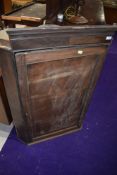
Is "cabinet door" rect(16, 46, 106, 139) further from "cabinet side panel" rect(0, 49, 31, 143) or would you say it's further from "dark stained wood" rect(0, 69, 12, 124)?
"dark stained wood" rect(0, 69, 12, 124)

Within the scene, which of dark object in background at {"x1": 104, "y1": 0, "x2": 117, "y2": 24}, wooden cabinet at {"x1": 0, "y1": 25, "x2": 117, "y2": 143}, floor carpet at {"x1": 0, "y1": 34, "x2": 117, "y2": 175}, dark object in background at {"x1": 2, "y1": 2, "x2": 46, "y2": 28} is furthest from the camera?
dark object in background at {"x1": 104, "y1": 0, "x2": 117, "y2": 24}

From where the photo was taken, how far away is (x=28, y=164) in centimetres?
139

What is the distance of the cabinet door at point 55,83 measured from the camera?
1.00 m

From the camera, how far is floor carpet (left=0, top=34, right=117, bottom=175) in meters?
1.37

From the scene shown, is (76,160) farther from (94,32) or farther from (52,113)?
(94,32)

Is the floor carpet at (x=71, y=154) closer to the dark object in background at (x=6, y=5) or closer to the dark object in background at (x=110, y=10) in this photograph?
the dark object in background at (x=6, y=5)

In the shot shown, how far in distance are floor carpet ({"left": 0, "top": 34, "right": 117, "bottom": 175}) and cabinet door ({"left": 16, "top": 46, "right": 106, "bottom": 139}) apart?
0.16 m

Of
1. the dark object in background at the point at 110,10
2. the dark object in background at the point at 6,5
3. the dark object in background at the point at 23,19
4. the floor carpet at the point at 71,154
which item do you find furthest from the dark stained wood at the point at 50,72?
the dark object in background at the point at 110,10

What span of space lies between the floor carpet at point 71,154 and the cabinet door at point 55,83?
0.16 meters

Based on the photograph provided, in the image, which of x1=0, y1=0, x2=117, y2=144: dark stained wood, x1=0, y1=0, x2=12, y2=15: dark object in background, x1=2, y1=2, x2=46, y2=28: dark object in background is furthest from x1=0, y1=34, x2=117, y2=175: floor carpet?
x1=0, y1=0, x2=12, y2=15: dark object in background

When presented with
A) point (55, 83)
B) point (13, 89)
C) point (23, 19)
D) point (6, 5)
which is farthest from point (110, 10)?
point (13, 89)

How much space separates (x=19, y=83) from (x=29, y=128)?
0.49 m

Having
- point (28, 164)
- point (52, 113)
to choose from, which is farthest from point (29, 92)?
point (28, 164)

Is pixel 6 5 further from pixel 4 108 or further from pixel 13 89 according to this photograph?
pixel 13 89
